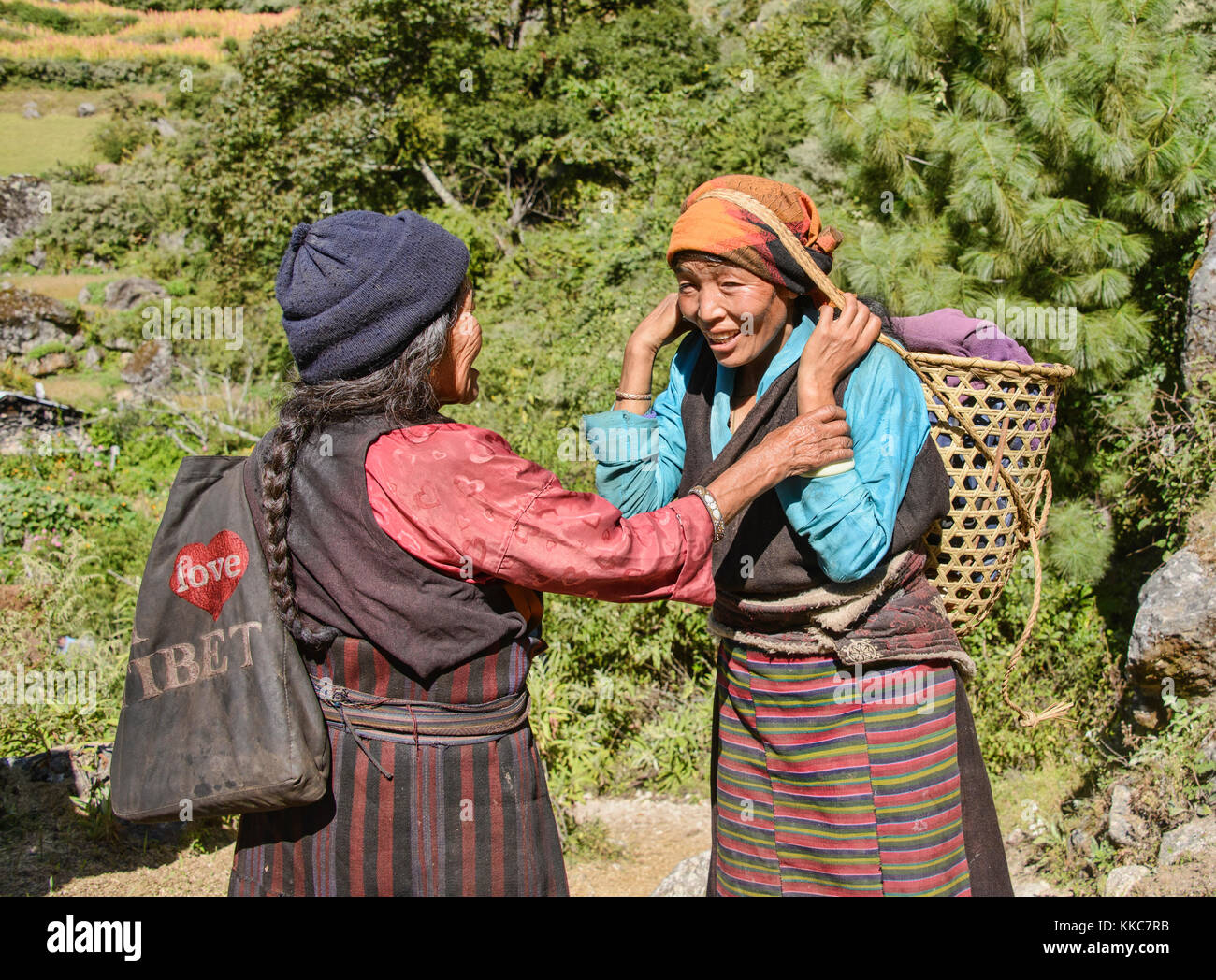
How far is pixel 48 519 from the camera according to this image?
20.6 feet

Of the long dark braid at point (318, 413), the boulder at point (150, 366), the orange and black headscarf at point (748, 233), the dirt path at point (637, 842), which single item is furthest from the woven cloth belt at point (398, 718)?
the boulder at point (150, 366)

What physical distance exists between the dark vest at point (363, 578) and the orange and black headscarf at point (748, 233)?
759 mm

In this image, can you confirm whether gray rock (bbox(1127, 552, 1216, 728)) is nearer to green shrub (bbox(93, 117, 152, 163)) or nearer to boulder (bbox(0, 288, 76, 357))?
boulder (bbox(0, 288, 76, 357))

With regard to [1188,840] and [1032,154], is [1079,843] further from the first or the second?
[1032,154]

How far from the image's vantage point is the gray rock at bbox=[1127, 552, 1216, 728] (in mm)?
3721

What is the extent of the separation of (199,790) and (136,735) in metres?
0.17

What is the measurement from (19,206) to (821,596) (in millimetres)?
12981

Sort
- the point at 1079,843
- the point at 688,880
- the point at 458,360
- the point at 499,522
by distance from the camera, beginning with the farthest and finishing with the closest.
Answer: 1. the point at 1079,843
2. the point at 688,880
3. the point at 458,360
4. the point at 499,522

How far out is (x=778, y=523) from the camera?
2.01 meters

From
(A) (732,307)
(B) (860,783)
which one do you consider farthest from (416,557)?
(B) (860,783)

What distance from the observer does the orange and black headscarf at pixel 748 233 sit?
6.25 ft

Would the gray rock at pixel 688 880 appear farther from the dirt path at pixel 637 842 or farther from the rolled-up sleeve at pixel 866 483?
the rolled-up sleeve at pixel 866 483

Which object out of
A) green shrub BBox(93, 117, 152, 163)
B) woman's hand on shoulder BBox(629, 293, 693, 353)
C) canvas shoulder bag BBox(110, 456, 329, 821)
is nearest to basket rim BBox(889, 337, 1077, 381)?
woman's hand on shoulder BBox(629, 293, 693, 353)
